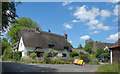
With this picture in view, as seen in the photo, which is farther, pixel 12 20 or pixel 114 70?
pixel 12 20

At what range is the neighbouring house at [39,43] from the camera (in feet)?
105

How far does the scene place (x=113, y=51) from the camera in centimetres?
2069

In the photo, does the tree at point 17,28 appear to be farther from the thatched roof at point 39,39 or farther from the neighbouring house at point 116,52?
the neighbouring house at point 116,52

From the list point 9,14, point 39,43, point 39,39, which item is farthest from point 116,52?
point 39,39

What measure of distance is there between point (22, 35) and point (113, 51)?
23.0m

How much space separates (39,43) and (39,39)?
5.29 feet

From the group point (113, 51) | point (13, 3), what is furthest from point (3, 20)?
point (113, 51)

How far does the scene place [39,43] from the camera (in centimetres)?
3381

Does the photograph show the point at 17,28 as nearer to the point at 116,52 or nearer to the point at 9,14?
the point at 9,14

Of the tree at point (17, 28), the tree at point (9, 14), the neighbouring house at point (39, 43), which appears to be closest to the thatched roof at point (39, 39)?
the neighbouring house at point (39, 43)

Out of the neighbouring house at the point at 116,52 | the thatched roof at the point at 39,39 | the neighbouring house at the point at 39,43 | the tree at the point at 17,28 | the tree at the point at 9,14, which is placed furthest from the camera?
the tree at the point at 17,28

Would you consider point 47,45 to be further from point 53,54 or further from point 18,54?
point 18,54

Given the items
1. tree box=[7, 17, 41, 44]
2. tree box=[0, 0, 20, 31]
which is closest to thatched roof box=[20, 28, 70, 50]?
tree box=[7, 17, 41, 44]

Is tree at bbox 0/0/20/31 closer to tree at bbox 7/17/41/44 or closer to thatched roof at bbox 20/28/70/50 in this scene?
thatched roof at bbox 20/28/70/50
